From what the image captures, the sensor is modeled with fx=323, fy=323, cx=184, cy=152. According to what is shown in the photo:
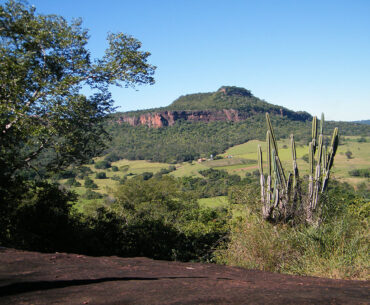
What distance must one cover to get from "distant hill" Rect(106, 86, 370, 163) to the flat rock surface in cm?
7119

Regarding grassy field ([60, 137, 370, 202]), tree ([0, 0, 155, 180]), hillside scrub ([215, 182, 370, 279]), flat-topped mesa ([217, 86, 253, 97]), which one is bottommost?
grassy field ([60, 137, 370, 202])

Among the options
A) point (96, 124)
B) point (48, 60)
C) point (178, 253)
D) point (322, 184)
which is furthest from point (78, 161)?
point (322, 184)

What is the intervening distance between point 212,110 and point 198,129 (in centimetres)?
1176

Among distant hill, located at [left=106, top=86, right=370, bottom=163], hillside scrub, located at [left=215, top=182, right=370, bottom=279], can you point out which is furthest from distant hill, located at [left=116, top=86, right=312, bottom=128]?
hillside scrub, located at [left=215, top=182, right=370, bottom=279]

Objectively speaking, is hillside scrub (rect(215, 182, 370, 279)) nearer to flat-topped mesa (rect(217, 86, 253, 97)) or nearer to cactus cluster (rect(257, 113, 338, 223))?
cactus cluster (rect(257, 113, 338, 223))

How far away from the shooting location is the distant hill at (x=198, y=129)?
83938mm

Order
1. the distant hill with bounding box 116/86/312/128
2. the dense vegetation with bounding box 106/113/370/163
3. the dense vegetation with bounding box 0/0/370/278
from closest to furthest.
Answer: the dense vegetation with bounding box 0/0/370/278, the dense vegetation with bounding box 106/113/370/163, the distant hill with bounding box 116/86/312/128

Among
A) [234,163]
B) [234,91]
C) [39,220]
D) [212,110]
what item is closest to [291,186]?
[39,220]

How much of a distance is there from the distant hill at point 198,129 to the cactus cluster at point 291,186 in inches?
2595

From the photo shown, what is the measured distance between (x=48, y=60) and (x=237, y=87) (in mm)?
142209

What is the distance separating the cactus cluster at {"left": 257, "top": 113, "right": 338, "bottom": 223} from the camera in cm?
946

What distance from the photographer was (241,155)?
76000mm

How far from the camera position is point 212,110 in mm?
114688

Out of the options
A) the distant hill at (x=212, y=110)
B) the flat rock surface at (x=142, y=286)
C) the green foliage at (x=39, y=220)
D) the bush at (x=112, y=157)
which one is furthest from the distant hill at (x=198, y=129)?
the flat rock surface at (x=142, y=286)
